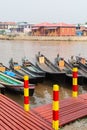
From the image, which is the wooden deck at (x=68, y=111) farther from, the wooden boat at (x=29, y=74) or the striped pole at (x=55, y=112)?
the wooden boat at (x=29, y=74)

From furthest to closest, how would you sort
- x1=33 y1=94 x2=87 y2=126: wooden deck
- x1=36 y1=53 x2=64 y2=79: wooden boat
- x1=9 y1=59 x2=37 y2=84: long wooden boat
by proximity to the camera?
x1=36 y1=53 x2=64 y2=79: wooden boat < x1=9 y1=59 x2=37 y2=84: long wooden boat < x1=33 y1=94 x2=87 y2=126: wooden deck

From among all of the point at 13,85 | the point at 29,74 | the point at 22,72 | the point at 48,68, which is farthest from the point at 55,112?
the point at 48,68

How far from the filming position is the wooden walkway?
5.97 meters

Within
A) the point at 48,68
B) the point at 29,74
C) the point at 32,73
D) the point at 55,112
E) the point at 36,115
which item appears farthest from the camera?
the point at 48,68

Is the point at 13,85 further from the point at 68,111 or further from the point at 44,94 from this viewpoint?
the point at 68,111

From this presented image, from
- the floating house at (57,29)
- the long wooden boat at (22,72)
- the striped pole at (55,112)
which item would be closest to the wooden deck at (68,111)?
the striped pole at (55,112)

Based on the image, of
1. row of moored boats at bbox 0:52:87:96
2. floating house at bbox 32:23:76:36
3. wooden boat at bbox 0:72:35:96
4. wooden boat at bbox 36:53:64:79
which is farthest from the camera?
floating house at bbox 32:23:76:36

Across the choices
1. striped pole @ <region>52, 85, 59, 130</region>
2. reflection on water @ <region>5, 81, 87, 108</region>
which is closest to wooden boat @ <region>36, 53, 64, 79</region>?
reflection on water @ <region>5, 81, 87, 108</region>

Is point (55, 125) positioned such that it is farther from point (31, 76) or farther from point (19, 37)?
point (19, 37)

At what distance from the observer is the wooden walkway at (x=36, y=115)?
5973mm

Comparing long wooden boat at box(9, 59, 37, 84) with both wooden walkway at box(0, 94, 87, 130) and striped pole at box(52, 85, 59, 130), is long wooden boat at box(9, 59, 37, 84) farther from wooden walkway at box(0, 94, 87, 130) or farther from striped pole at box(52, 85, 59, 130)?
striped pole at box(52, 85, 59, 130)

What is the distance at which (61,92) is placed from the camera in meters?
13.6

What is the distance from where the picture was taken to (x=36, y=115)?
6734mm

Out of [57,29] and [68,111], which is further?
[57,29]
